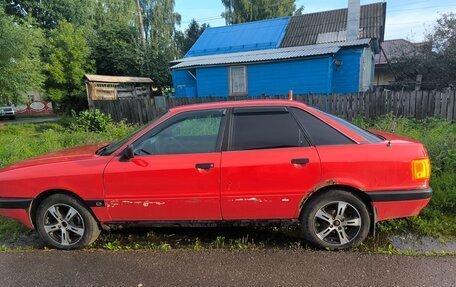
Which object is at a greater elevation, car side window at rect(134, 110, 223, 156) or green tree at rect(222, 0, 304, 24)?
green tree at rect(222, 0, 304, 24)

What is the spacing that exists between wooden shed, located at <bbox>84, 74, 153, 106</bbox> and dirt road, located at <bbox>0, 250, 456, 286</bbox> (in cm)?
1130

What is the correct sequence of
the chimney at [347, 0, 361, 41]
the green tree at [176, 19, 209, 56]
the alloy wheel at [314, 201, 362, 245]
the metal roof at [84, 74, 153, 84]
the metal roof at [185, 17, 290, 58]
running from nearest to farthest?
the alloy wheel at [314, 201, 362, 245] → the metal roof at [84, 74, 153, 84] → the chimney at [347, 0, 361, 41] → the metal roof at [185, 17, 290, 58] → the green tree at [176, 19, 209, 56]

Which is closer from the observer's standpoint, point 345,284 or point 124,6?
point 345,284

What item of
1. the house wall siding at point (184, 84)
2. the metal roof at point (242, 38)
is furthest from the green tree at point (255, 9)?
the house wall siding at point (184, 84)

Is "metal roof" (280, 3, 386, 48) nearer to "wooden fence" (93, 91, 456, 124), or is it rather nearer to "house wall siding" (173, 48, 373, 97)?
"house wall siding" (173, 48, 373, 97)

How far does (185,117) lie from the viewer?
350 cm

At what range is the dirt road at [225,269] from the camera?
282 cm

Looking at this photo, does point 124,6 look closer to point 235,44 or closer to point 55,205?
point 235,44

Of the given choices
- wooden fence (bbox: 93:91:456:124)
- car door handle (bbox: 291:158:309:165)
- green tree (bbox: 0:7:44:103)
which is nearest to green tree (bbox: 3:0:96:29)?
green tree (bbox: 0:7:44:103)

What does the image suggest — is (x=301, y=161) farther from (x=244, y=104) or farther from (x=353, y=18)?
(x=353, y=18)

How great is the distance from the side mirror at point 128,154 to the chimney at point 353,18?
49.3ft

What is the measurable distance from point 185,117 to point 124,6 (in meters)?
41.1

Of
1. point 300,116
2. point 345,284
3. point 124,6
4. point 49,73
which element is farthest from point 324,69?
point 124,6

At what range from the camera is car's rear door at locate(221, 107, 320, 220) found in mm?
3145
